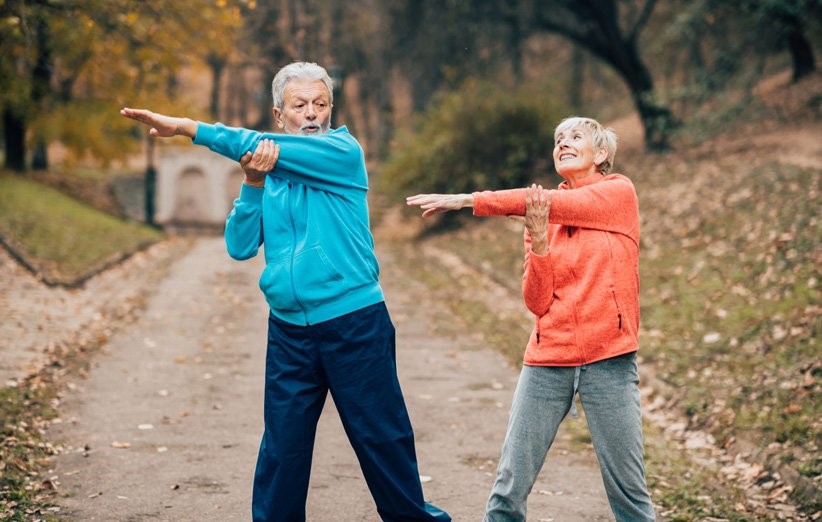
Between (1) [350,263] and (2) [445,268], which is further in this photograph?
(2) [445,268]

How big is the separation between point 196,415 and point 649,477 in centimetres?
341

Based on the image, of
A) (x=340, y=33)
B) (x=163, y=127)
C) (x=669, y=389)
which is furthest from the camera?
(x=340, y=33)

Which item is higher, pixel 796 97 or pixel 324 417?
pixel 796 97

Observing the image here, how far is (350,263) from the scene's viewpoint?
400cm

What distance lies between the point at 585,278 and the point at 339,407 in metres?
1.07

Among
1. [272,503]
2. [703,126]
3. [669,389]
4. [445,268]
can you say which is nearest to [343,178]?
[272,503]

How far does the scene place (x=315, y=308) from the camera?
157 inches

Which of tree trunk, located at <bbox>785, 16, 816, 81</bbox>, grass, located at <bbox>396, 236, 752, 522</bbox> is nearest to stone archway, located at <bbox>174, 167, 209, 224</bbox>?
grass, located at <bbox>396, 236, 752, 522</bbox>

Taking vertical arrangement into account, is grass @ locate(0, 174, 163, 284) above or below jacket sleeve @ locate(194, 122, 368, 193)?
below

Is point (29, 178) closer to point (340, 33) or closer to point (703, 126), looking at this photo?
point (703, 126)

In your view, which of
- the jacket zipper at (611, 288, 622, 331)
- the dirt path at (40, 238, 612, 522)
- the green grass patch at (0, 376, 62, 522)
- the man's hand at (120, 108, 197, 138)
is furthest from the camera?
the dirt path at (40, 238, 612, 522)

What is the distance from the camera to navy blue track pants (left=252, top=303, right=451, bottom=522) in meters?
4.02

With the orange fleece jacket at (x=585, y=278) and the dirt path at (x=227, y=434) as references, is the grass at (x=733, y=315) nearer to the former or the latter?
the dirt path at (x=227, y=434)

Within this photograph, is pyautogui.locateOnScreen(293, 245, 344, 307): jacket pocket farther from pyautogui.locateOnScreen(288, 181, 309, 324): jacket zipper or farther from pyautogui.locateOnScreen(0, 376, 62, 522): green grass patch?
pyautogui.locateOnScreen(0, 376, 62, 522): green grass patch
